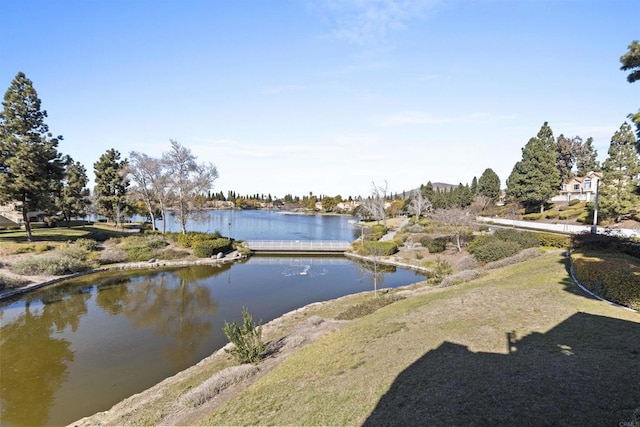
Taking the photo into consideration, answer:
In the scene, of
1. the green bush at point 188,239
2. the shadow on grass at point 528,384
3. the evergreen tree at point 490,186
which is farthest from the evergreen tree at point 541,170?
the shadow on grass at point 528,384

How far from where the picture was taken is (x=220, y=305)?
1930cm

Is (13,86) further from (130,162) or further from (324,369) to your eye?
(324,369)

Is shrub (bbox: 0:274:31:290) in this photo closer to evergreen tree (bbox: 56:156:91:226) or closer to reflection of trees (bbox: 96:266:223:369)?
reflection of trees (bbox: 96:266:223:369)

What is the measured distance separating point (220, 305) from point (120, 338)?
5.46m

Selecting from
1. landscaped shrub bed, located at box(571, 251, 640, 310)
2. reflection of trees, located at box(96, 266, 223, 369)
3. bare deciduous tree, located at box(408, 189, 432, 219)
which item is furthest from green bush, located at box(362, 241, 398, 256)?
bare deciduous tree, located at box(408, 189, 432, 219)

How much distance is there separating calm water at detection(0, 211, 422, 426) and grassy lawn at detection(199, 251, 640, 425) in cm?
566

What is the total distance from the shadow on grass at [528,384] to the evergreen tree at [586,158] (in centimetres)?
7398

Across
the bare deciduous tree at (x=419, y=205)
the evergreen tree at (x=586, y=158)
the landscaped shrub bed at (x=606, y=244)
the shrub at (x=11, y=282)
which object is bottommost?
the shrub at (x=11, y=282)

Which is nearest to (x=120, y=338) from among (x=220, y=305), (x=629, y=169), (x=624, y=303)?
(x=220, y=305)

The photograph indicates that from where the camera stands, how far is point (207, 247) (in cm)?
3362

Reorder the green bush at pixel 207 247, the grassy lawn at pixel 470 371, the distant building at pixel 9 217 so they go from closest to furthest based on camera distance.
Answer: the grassy lawn at pixel 470 371
the green bush at pixel 207 247
the distant building at pixel 9 217

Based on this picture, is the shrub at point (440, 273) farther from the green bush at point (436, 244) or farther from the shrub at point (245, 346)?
the green bush at point (436, 244)

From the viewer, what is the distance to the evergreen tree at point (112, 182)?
43375 mm

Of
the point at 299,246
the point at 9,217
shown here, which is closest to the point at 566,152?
the point at 299,246
